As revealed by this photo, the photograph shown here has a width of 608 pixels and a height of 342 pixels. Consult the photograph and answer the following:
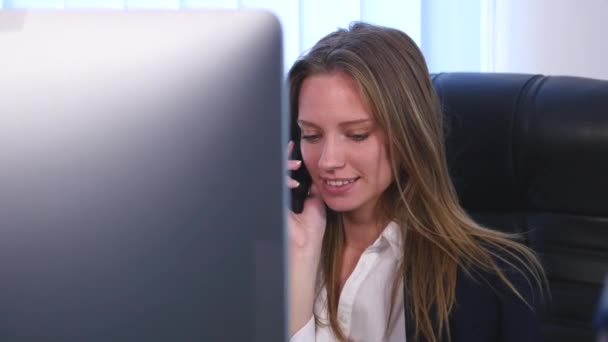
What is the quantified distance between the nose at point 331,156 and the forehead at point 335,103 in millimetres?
31

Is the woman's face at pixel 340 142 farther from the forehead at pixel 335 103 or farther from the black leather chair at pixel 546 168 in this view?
the black leather chair at pixel 546 168

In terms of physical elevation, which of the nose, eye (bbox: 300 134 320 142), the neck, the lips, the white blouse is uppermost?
eye (bbox: 300 134 320 142)

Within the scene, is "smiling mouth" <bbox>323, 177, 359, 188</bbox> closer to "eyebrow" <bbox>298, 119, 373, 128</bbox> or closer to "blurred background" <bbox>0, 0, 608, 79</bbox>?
"eyebrow" <bbox>298, 119, 373, 128</bbox>

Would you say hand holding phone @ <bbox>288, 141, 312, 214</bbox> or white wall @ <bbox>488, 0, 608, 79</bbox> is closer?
hand holding phone @ <bbox>288, 141, 312, 214</bbox>

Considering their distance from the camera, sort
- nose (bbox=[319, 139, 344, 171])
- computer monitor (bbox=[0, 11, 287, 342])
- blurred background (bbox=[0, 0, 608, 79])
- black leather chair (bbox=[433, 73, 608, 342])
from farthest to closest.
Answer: blurred background (bbox=[0, 0, 608, 79]) < black leather chair (bbox=[433, 73, 608, 342]) < nose (bbox=[319, 139, 344, 171]) < computer monitor (bbox=[0, 11, 287, 342])

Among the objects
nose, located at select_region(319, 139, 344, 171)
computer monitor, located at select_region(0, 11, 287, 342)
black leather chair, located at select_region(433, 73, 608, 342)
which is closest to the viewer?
computer monitor, located at select_region(0, 11, 287, 342)

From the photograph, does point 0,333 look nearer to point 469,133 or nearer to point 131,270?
point 131,270

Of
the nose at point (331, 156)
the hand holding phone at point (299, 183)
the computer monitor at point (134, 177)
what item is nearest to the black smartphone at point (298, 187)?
the hand holding phone at point (299, 183)

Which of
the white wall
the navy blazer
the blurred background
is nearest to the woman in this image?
the navy blazer

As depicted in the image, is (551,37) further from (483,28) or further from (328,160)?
(328,160)

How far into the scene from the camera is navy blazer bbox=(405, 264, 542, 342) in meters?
1.21

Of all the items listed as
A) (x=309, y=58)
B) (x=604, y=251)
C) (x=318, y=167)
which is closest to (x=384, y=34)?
(x=309, y=58)

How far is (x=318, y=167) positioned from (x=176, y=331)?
26.4 inches

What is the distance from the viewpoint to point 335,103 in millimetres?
1222
